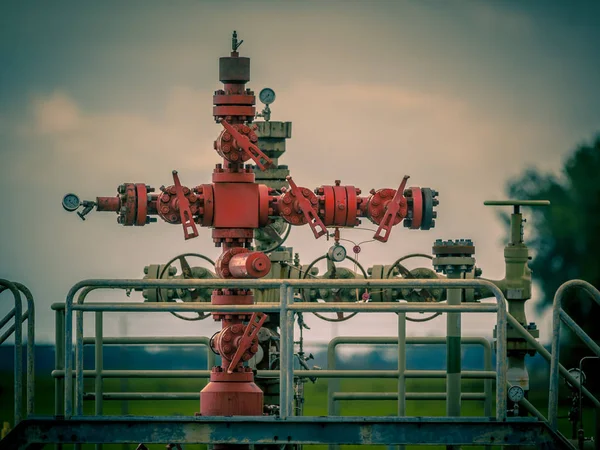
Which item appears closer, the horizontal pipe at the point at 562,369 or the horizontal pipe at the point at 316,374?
the horizontal pipe at the point at 562,369

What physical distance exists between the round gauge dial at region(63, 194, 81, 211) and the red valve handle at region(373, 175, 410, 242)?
272 cm

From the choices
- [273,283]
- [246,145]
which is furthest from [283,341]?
[246,145]

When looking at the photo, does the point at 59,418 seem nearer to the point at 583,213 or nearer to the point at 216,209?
the point at 216,209

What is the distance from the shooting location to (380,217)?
16188 mm

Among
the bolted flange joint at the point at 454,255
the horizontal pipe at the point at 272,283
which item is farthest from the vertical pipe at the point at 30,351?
the bolted flange joint at the point at 454,255

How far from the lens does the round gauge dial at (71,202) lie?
53.1ft

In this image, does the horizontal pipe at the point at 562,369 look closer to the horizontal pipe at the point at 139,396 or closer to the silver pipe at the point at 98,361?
the horizontal pipe at the point at 139,396

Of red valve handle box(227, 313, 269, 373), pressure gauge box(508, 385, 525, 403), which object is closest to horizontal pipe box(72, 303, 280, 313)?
red valve handle box(227, 313, 269, 373)

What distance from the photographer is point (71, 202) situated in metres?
16.2

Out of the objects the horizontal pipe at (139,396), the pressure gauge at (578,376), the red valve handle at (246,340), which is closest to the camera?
the pressure gauge at (578,376)

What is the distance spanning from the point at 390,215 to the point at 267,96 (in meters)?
4.44

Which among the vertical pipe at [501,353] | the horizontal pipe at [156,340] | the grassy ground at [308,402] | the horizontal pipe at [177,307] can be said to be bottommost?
the grassy ground at [308,402]

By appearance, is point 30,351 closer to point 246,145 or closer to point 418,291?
point 246,145

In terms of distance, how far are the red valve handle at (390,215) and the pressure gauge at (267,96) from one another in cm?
430
